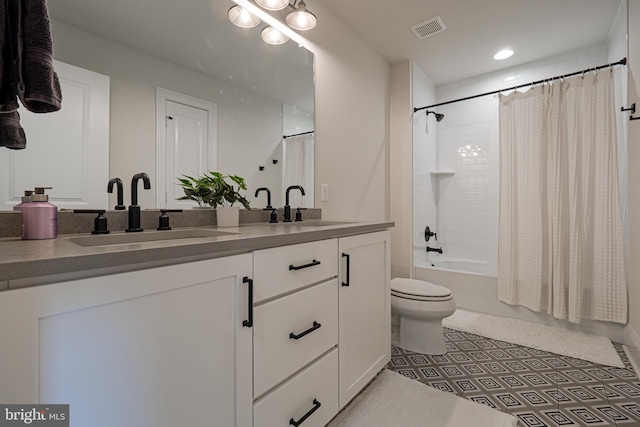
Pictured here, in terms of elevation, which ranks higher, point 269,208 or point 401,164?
point 401,164

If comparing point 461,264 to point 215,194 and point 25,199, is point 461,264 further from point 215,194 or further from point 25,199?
point 25,199

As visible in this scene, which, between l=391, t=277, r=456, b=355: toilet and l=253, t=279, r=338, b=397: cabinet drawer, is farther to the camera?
l=391, t=277, r=456, b=355: toilet

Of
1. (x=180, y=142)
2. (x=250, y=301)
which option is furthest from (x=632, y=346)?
(x=180, y=142)

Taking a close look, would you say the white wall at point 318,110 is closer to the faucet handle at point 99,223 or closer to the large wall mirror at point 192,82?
the large wall mirror at point 192,82

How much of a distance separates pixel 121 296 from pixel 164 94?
1.08m

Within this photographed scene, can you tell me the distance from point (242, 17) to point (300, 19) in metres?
0.35

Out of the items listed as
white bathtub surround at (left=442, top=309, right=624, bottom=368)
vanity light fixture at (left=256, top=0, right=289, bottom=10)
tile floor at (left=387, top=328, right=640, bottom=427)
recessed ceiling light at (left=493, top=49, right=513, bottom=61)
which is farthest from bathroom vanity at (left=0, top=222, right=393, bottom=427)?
recessed ceiling light at (left=493, top=49, right=513, bottom=61)

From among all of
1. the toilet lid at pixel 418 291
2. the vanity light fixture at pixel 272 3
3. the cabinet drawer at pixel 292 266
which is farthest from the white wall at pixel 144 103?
the toilet lid at pixel 418 291

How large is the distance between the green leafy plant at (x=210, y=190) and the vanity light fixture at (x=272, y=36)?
0.91 metres

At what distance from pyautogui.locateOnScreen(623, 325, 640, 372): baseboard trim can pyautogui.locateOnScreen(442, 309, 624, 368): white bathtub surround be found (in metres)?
0.06

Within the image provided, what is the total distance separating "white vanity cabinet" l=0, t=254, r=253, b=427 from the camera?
1.78ft

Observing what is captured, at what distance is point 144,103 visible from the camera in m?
1.33

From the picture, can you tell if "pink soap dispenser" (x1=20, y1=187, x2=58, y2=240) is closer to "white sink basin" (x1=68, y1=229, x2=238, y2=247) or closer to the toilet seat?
"white sink basin" (x1=68, y1=229, x2=238, y2=247)

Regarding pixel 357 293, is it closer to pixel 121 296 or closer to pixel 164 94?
pixel 121 296
